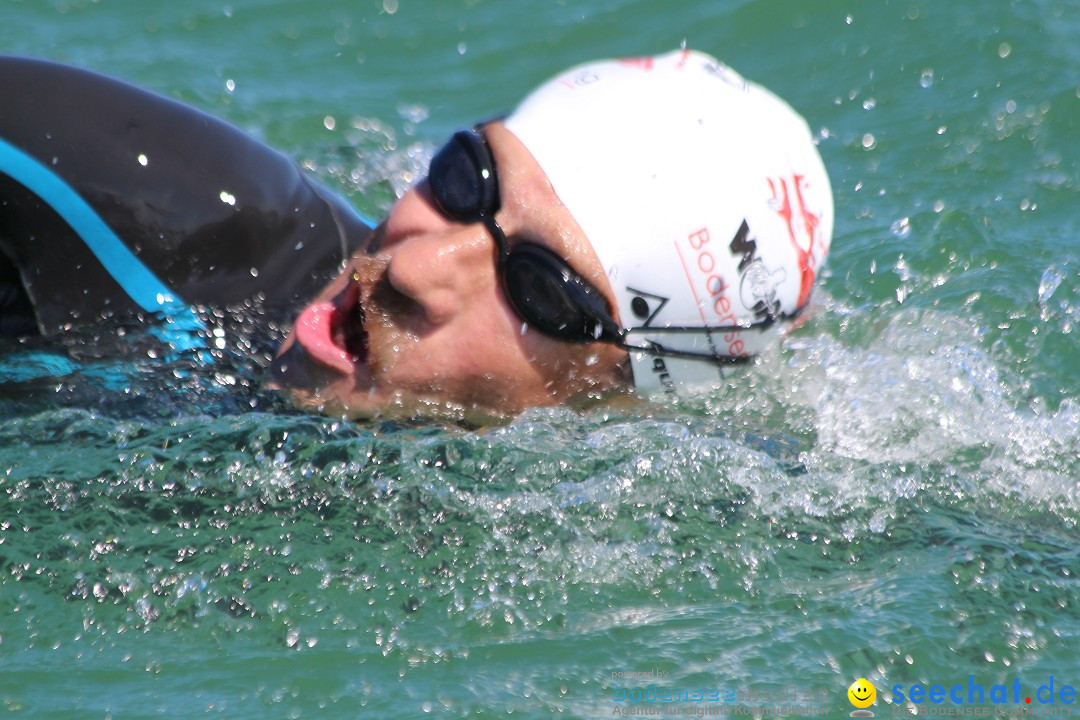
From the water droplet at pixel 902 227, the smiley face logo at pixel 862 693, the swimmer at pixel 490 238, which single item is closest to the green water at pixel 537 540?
the smiley face logo at pixel 862 693

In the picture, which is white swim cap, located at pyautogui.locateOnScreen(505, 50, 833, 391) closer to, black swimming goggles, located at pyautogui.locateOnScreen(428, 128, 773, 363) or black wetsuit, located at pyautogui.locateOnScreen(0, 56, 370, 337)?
black swimming goggles, located at pyautogui.locateOnScreen(428, 128, 773, 363)

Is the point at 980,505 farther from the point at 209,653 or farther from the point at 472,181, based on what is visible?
the point at 209,653

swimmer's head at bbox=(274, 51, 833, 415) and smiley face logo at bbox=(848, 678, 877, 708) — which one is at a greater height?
swimmer's head at bbox=(274, 51, 833, 415)

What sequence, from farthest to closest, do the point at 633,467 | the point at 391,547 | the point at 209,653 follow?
the point at 633,467 < the point at 391,547 < the point at 209,653

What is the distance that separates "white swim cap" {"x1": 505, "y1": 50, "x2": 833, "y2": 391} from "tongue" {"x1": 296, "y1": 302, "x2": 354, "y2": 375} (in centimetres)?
61

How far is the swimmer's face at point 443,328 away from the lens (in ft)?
8.98

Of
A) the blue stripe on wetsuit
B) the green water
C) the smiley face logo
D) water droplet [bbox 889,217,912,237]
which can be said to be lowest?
the smiley face logo

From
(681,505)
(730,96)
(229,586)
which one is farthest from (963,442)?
(229,586)

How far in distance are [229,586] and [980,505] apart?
1688 millimetres

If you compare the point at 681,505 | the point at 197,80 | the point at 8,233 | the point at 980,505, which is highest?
the point at 197,80

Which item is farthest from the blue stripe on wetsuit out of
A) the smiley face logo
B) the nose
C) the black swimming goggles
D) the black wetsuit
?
the smiley face logo

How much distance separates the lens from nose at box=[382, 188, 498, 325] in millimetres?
2730

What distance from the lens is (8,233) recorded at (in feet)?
9.07

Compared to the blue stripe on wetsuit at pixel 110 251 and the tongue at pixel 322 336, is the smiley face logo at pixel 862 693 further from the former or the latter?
the blue stripe on wetsuit at pixel 110 251
